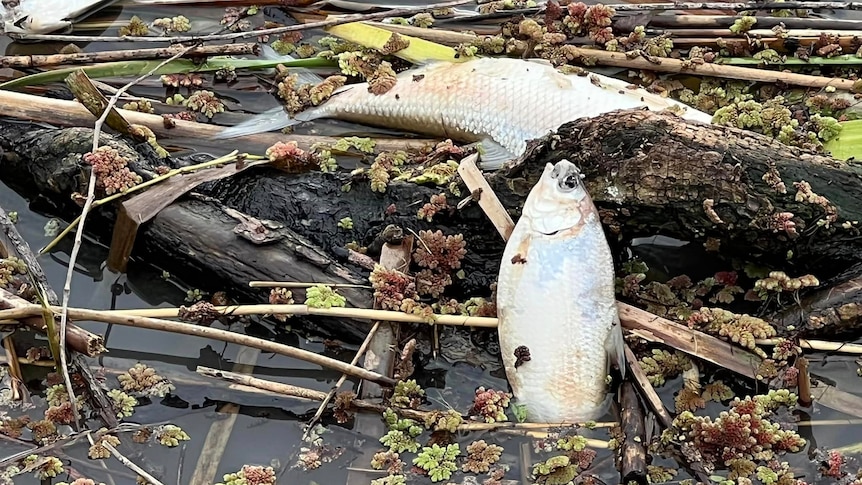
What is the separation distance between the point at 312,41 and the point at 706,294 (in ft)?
10.9

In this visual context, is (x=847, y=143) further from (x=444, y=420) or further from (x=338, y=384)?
(x=338, y=384)

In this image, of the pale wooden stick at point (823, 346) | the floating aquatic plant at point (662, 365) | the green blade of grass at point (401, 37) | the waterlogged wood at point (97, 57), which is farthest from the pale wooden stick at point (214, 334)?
the green blade of grass at point (401, 37)

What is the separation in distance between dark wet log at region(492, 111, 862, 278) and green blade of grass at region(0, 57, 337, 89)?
86.1 inches

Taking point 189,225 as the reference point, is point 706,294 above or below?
below

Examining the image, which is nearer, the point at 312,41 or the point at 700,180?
the point at 700,180

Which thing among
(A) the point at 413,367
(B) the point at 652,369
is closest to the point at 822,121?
(B) the point at 652,369

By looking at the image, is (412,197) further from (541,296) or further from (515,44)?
(515,44)

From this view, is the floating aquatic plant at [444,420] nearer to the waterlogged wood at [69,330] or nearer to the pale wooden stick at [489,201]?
the pale wooden stick at [489,201]

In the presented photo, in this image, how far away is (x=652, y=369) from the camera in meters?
3.52

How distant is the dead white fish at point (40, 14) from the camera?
5.36 meters

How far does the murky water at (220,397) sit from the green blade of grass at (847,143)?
4.19 ft

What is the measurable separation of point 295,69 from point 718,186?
2971 millimetres

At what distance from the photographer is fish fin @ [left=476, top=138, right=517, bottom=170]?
179 inches

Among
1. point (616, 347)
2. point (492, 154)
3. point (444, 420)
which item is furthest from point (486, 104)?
point (444, 420)
